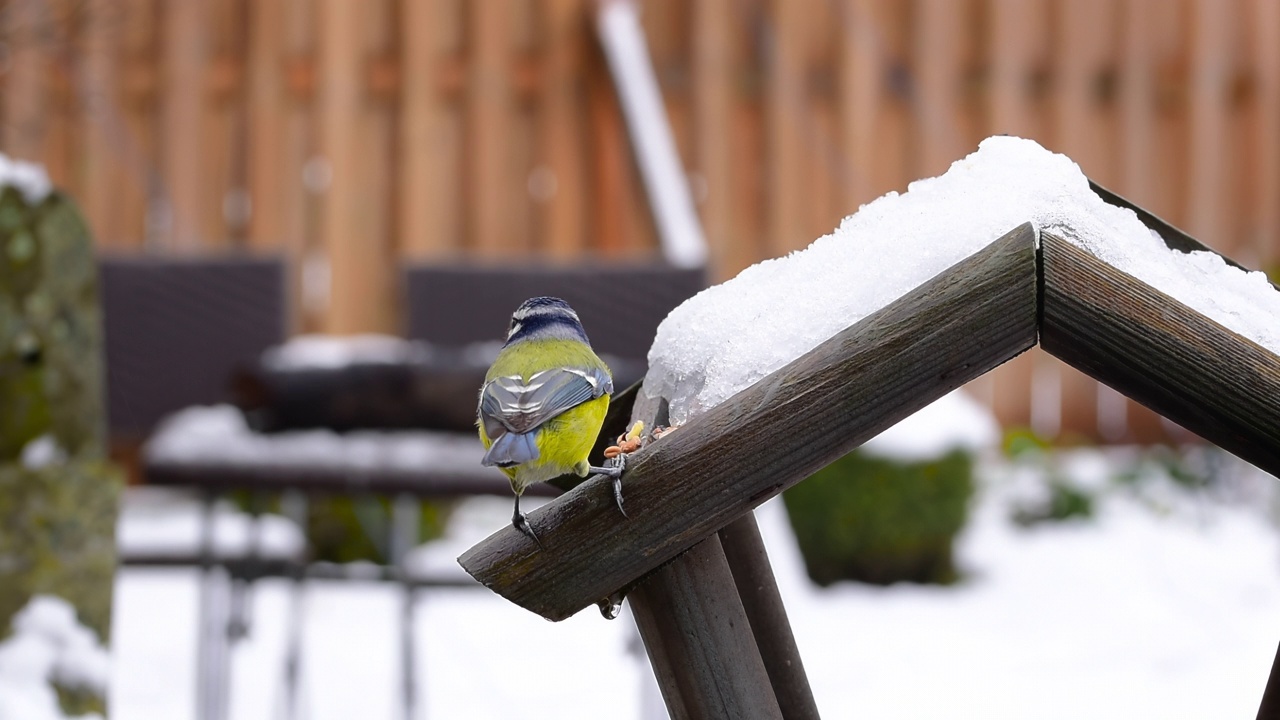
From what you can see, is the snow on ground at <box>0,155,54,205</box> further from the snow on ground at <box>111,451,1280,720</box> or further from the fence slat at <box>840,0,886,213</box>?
the fence slat at <box>840,0,886,213</box>

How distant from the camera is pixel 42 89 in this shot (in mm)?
4711

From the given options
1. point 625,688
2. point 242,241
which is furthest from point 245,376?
point 242,241

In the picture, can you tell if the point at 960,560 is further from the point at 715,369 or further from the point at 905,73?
the point at 715,369

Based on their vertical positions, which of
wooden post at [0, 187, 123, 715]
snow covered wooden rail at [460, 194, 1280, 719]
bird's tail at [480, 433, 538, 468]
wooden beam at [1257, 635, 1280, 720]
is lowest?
wooden beam at [1257, 635, 1280, 720]

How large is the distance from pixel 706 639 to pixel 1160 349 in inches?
11.2

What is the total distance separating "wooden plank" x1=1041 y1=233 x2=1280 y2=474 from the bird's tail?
1.09 ft

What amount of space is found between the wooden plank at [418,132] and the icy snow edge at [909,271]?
4060 millimetres

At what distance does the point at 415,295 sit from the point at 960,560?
222 centimetres

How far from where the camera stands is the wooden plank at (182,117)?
474 cm

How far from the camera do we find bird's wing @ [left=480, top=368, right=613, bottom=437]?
0.85 m

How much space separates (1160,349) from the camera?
0.69 meters

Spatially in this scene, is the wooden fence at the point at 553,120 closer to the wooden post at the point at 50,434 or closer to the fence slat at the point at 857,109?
the fence slat at the point at 857,109

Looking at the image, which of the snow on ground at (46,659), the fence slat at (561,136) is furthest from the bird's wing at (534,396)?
the fence slat at (561,136)

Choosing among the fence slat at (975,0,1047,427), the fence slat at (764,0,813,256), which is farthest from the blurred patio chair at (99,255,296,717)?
the fence slat at (975,0,1047,427)
